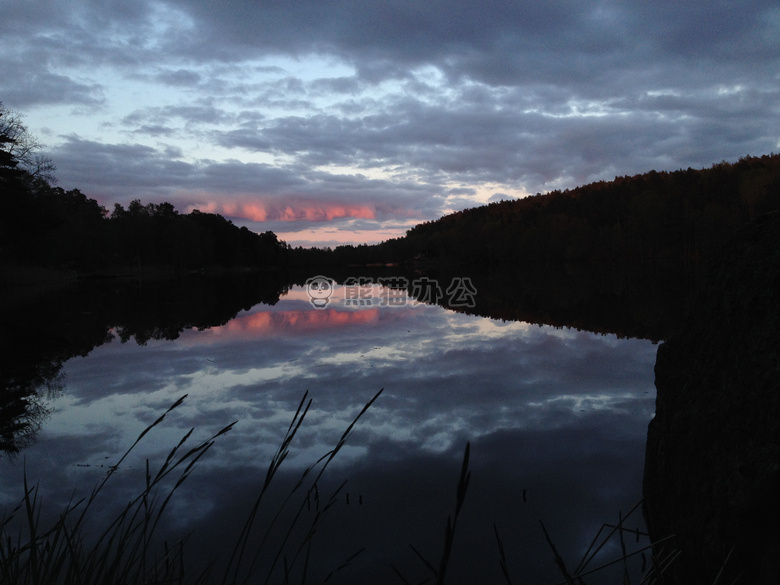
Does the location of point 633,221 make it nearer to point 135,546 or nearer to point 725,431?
point 725,431

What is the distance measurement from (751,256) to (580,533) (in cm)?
210

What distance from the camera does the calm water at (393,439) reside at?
Result: 333 cm

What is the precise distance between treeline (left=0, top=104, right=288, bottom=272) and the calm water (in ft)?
81.3

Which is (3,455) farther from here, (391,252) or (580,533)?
(391,252)

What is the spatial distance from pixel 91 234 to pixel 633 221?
279 feet

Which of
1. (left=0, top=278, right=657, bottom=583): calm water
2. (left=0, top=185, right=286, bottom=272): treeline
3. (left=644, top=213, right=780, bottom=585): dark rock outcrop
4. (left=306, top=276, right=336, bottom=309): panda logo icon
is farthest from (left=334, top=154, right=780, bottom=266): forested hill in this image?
(left=644, top=213, right=780, bottom=585): dark rock outcrop

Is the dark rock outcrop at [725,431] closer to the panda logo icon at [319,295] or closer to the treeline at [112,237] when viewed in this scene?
the panda logo icon at [319,295]

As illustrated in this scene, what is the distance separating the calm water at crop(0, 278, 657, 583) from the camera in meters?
3.33

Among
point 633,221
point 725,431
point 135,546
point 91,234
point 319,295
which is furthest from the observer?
point 633,221

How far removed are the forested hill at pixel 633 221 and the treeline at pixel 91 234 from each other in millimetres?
53116

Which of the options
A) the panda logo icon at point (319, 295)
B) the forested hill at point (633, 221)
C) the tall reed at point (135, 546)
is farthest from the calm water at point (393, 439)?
the forested hill at point (633, 221)

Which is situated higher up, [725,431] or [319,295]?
[725,431]

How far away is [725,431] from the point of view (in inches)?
101

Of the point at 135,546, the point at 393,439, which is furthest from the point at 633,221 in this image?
the point at 135,546
